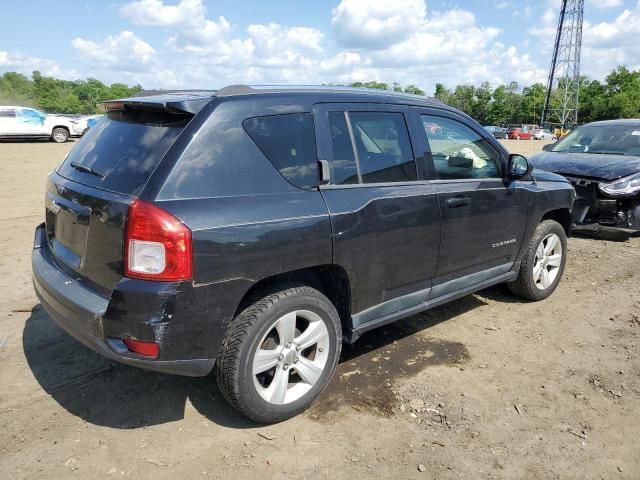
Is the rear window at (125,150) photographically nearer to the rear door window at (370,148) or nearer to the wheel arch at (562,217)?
the rear door window at (370,148)

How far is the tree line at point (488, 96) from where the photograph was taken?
75.9 meters

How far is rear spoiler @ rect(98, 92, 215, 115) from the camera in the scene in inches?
107

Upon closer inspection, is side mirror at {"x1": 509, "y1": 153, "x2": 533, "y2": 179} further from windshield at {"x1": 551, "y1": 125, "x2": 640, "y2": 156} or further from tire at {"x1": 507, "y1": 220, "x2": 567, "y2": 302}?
windshield at {"x1": 551, "y1": 125, "x2": 640, "y2": 156}

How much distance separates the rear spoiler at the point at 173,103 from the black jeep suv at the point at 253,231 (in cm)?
1

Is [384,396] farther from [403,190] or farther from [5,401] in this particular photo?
[5,401]

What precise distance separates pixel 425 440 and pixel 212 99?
2.21 metres

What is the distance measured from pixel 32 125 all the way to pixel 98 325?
945 inches

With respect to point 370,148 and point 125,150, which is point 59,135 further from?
point 370,148

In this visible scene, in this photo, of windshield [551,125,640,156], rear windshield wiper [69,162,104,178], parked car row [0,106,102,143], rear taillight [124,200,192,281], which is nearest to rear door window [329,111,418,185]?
rear taillight [124,200,192,281]

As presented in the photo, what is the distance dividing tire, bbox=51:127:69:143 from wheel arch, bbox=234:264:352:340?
24208mm

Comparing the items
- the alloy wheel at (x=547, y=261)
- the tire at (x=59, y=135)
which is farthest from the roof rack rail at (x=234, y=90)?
the tire at (x=59, y=135)

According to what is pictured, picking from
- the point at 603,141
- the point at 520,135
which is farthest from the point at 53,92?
the point at 603,141

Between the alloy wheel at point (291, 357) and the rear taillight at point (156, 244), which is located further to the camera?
the alloy wheel at point (291, 357)

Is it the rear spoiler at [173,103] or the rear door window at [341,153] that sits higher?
the rear spoiler at [173,103]
